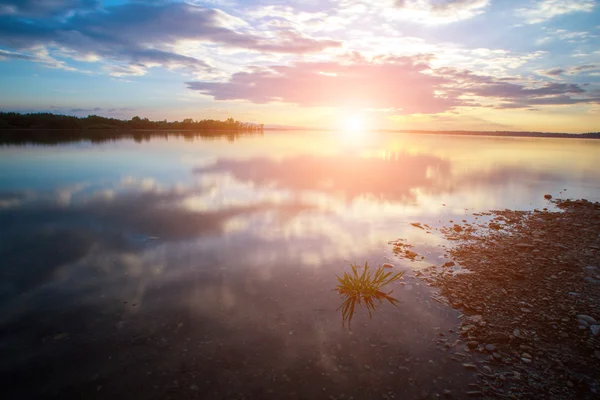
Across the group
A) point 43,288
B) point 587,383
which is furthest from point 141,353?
point 587,383

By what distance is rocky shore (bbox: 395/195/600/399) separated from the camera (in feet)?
19.2

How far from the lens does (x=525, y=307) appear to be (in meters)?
8.05

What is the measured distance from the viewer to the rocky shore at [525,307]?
5.85 metres

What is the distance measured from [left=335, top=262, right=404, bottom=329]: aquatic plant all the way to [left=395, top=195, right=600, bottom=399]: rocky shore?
4.88ft

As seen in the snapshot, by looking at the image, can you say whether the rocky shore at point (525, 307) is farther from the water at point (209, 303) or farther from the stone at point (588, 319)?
the water at point (209, 303)

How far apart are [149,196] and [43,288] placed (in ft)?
41.7

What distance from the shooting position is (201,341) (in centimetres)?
684

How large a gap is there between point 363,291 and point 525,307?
Result: 4.31m

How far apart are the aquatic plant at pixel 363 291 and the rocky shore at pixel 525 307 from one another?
4.88 ft

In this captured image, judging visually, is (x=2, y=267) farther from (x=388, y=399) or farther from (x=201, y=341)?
(x=388, y=399)

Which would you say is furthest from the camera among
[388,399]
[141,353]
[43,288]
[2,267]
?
[2,267]

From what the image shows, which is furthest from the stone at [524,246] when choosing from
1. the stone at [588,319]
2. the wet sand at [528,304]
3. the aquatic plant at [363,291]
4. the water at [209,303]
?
the aquatic plant at [363,291]

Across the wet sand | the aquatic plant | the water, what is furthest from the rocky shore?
the aquatic plant

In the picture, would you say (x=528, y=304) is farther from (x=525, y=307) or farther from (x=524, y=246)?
(x=524, y=246)
